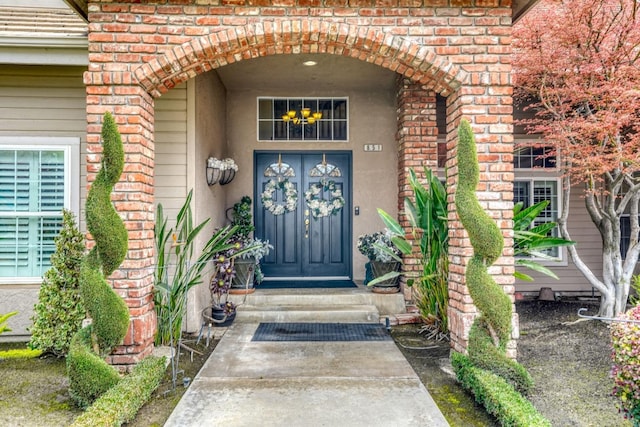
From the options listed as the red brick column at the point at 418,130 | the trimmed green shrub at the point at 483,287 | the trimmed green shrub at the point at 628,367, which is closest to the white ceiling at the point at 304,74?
the red brick column at the point at 418,130

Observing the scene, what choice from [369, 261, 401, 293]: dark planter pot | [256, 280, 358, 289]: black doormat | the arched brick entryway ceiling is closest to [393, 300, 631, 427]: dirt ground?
[369, 261, 401, 293]: dark planter pot

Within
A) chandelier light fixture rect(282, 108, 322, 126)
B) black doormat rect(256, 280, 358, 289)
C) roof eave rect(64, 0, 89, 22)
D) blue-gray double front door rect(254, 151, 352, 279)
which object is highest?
roof eave rect(64, 0, 89, 22)

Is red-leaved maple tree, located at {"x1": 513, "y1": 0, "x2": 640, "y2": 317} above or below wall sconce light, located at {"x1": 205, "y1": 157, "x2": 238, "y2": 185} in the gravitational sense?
above

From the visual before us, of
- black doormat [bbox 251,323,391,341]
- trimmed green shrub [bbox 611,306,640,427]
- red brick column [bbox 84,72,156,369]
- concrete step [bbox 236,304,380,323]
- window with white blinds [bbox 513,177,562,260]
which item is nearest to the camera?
trimmed green shrub [bbox 611,306,640,427]

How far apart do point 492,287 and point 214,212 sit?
383 cm

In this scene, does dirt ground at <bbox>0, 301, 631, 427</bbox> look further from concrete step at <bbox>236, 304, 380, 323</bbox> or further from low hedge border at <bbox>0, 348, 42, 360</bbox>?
concrete step at <bbox>236, 304, 380, 323</bbox>

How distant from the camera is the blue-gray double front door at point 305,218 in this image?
22.6 ft

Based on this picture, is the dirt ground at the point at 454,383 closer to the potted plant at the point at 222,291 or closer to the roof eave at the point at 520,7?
the potted plant at the point at 222,291

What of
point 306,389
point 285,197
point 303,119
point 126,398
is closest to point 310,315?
point 306,389

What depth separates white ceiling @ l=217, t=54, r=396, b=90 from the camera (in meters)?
5.63

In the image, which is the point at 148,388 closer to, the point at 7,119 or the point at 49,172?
the point at 49,172

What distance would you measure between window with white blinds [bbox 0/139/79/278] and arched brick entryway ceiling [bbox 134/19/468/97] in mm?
1731

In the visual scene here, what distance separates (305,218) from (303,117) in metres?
1.56

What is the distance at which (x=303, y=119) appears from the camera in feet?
22.7
